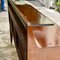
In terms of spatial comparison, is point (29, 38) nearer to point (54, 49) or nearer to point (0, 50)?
point (54, 49)

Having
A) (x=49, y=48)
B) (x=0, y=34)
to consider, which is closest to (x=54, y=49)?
(x=49, y=48)

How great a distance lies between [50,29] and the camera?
960 mm

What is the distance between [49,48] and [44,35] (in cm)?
10

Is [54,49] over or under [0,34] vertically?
over

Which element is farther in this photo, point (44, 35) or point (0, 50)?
point (0, 50)

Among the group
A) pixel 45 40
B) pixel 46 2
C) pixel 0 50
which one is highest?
pixel 46 2

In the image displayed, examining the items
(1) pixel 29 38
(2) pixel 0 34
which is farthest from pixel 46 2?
(2) pixel 0 34

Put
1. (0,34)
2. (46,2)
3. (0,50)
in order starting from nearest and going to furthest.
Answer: (46,2) → (0,50) → (0,34)

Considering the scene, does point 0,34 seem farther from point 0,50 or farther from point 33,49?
point 33,49

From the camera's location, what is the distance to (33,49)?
0.90m

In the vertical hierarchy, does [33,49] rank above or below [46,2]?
below

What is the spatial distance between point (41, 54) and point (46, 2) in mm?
1174

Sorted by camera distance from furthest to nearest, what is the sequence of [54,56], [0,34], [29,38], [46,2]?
[0,34] → [46,2] → [54,56] → [29,38]

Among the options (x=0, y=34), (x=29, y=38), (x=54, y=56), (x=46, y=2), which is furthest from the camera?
(x=0, y=34)
